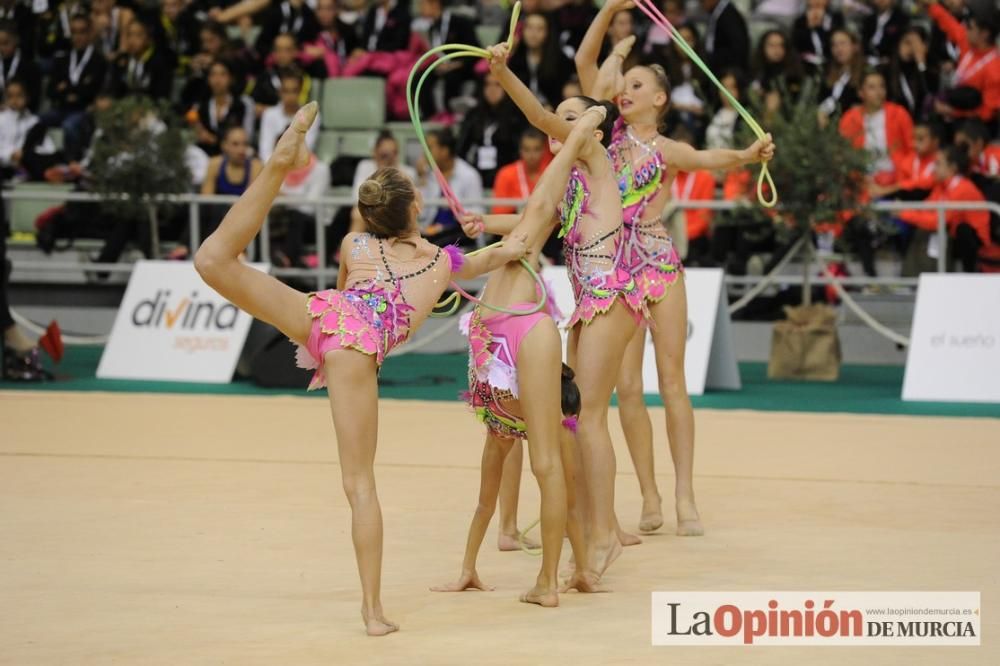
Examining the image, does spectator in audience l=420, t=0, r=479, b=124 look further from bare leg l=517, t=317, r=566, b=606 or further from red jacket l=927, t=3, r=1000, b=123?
bare leg l=517, t=317, r=566, b=606

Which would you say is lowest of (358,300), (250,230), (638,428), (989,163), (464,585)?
(464,585)

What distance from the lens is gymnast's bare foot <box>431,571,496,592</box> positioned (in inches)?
215

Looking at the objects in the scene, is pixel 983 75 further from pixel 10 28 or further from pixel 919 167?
pixel 10 28

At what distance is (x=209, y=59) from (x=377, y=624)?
10.8m

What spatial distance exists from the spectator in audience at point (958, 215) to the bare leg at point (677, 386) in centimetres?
551

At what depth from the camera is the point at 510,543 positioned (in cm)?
625

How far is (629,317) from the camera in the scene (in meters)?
5.98

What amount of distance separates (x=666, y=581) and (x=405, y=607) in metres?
1.00

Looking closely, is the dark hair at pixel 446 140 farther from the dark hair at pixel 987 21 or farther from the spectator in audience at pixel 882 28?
the dark hair at pixel 987 21

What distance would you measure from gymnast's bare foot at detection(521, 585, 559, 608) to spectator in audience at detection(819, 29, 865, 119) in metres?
8.13

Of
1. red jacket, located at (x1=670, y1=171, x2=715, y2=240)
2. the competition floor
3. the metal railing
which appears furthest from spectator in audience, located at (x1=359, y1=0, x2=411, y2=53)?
the competition floor

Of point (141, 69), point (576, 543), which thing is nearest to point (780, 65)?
point (141, 69)

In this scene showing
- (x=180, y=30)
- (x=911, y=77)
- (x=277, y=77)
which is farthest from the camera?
(x=180, y=30)

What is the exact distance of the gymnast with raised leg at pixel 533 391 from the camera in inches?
208
